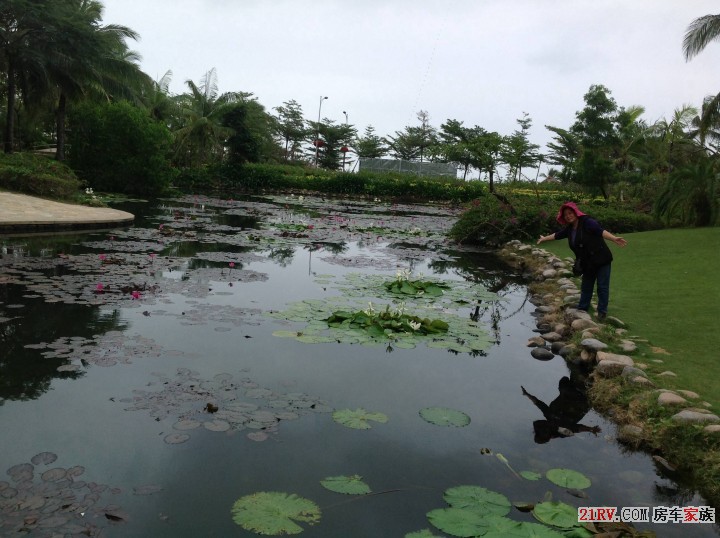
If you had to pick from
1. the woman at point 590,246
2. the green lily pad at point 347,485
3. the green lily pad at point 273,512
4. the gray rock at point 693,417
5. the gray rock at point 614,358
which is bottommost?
the green lily pad at point 273,512

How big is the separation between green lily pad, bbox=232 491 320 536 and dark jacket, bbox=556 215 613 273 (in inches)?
186

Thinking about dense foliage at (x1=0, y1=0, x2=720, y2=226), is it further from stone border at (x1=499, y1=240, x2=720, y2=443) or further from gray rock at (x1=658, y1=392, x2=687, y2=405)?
gray rock at (x1=658, y1=392, x2=687, y2=405)

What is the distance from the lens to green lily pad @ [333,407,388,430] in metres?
3.84

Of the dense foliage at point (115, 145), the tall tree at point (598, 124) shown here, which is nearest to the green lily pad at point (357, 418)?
the dense foliage at point (115, 145)

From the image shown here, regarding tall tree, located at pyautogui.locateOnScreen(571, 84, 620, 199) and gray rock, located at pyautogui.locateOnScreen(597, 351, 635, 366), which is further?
tall tree, located at pyautogui.locateOnScreen(571, 84, 620, 199)

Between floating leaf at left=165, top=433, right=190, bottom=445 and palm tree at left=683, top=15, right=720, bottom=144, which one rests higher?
palm tree at left=683, top=15, right=720, bottom=144

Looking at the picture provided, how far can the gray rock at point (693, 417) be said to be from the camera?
3.69 m

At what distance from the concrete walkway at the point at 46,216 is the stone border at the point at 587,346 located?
9287 millimetres

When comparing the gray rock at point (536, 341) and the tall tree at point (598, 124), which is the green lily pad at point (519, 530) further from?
the tall tree at point (598, 124)

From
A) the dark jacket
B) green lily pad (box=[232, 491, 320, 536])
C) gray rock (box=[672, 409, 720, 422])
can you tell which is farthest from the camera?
the dark jacket

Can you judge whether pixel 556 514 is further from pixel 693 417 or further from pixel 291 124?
pixel 291 124

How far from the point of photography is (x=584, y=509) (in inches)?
115

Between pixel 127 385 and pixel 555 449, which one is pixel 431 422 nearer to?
pixel 555 449

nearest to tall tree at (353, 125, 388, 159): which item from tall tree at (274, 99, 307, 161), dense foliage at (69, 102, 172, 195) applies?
tall tree at (274, 99, 307, 161)
